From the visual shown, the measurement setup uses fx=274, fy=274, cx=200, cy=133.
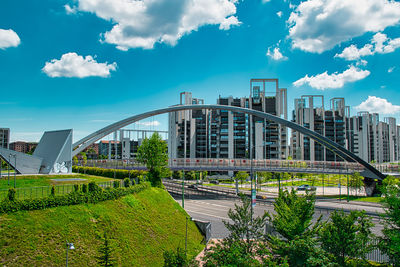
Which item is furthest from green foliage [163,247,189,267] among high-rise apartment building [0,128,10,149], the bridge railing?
high-rise apartment building [0,128,10,149]

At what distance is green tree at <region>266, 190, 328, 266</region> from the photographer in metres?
12.4

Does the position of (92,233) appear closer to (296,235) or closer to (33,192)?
(33,192)

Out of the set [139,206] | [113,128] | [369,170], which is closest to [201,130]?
[113,128]

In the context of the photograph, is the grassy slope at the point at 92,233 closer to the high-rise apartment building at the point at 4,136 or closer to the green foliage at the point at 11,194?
the green foliage at the point at 11,194

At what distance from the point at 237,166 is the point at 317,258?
3606 cm

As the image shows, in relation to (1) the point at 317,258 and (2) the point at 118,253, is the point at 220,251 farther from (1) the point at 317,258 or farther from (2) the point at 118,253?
(2) the point at 118,253

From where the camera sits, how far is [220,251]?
42.8 ft

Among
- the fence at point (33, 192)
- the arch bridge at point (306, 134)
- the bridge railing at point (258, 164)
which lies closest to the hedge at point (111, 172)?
the bridge railing at point (258, 164)

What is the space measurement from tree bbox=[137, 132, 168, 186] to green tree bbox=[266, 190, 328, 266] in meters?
19.8

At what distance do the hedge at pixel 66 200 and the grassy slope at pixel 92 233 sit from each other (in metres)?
0.38

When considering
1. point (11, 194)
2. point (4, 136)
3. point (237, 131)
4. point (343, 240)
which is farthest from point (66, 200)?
point (4, 136)

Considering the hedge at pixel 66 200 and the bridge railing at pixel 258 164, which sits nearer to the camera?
the hedge at pixel 66 200

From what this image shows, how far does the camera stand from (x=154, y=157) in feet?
118

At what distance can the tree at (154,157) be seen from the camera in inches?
1331
